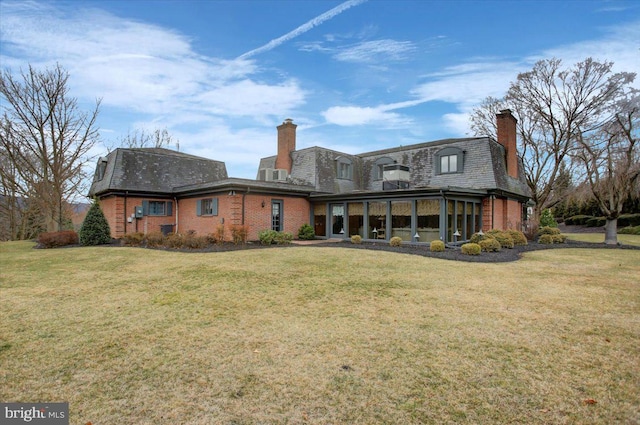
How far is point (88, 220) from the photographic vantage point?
16609mm

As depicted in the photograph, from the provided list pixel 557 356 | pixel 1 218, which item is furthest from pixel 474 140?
pixel 1 218

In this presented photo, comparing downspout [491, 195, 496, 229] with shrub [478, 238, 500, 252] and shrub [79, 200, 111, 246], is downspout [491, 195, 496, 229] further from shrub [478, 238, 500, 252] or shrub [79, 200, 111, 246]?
shrub [79, 200, 111, 246]

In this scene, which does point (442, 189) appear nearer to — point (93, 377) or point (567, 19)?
point (567, 19)

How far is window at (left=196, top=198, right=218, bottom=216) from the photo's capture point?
17495mm

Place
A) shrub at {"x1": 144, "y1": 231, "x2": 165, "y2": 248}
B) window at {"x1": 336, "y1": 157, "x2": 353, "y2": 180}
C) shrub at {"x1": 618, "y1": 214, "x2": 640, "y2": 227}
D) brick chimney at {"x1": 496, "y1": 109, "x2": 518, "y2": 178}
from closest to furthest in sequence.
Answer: shrub at {"x1": 144, "y1": 231, "x2": 165, "y2": 248} → brick chimney at {"x1": 496, "y1": 109, "x2": 518, "y2": 178} → window at {"x1": 336, "y1": 157, "x2": 353, "y2": 180} → shrub at {"x1": 618, "y1": 214, "x2": 640, "y2": 227}

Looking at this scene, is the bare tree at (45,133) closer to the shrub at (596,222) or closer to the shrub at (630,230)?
the shrub at (630,230)

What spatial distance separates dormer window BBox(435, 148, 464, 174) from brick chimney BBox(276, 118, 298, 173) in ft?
31.4

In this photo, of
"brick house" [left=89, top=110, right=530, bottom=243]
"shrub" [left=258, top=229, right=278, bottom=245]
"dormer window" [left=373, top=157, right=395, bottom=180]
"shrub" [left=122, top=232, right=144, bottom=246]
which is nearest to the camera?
"shrub" [left=122, top=232, right=144, bottom=246]

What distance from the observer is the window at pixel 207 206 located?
17495 mm

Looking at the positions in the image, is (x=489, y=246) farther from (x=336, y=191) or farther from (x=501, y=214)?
(x=336, y=191)

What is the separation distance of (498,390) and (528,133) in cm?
2784

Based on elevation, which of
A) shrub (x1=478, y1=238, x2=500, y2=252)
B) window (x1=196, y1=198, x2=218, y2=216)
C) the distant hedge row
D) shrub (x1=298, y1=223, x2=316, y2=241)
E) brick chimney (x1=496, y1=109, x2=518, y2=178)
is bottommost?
shrub (x1=478, y1=238, x2=500, y2=252)

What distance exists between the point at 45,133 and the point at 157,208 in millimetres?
9120

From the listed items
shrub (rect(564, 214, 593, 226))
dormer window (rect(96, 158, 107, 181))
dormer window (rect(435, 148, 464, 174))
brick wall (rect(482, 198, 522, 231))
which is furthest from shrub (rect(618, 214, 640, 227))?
dormer window (rect(96, 158, 107, 181))
